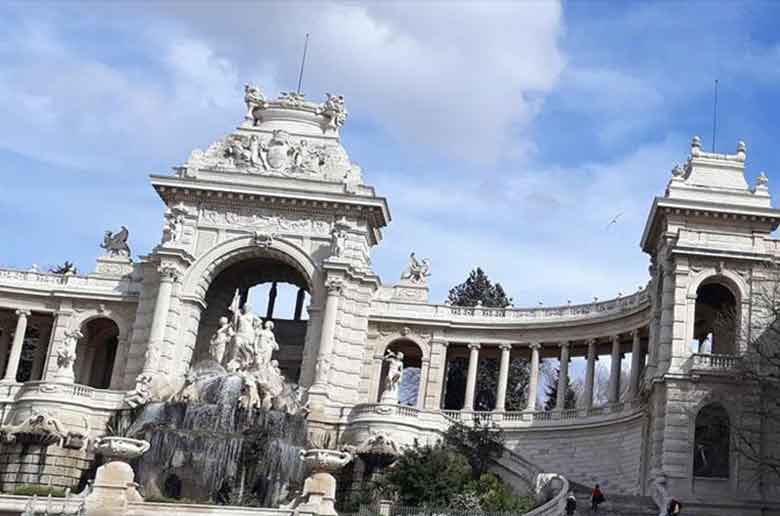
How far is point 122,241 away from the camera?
64.8 m

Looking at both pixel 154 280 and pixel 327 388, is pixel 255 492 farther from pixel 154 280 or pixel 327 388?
pixel 154 280

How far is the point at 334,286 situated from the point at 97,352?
1568 cm

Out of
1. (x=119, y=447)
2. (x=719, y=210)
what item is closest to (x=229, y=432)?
(x=119, y=447)

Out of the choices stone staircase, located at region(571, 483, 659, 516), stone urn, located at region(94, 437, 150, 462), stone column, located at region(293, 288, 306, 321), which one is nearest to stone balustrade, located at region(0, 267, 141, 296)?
stone column, located at region(293, 288, 306, 321)

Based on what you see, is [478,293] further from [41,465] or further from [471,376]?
[41,465]

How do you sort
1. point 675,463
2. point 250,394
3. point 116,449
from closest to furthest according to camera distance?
point 116,449 → point 675,463 → point 250,394

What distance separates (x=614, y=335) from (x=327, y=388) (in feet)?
46.7

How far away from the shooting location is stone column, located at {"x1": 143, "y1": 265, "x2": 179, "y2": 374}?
56.6m

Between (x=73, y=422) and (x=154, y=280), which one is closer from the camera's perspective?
(x=73, y=422)

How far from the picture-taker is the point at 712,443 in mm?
47031

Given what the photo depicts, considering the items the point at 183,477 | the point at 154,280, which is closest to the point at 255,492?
the point at 183,477

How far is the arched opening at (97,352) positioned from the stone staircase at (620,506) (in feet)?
93.8

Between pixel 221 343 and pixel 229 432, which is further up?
pixel 221 343

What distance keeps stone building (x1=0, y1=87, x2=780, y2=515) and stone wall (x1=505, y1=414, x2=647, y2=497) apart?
0.10m
